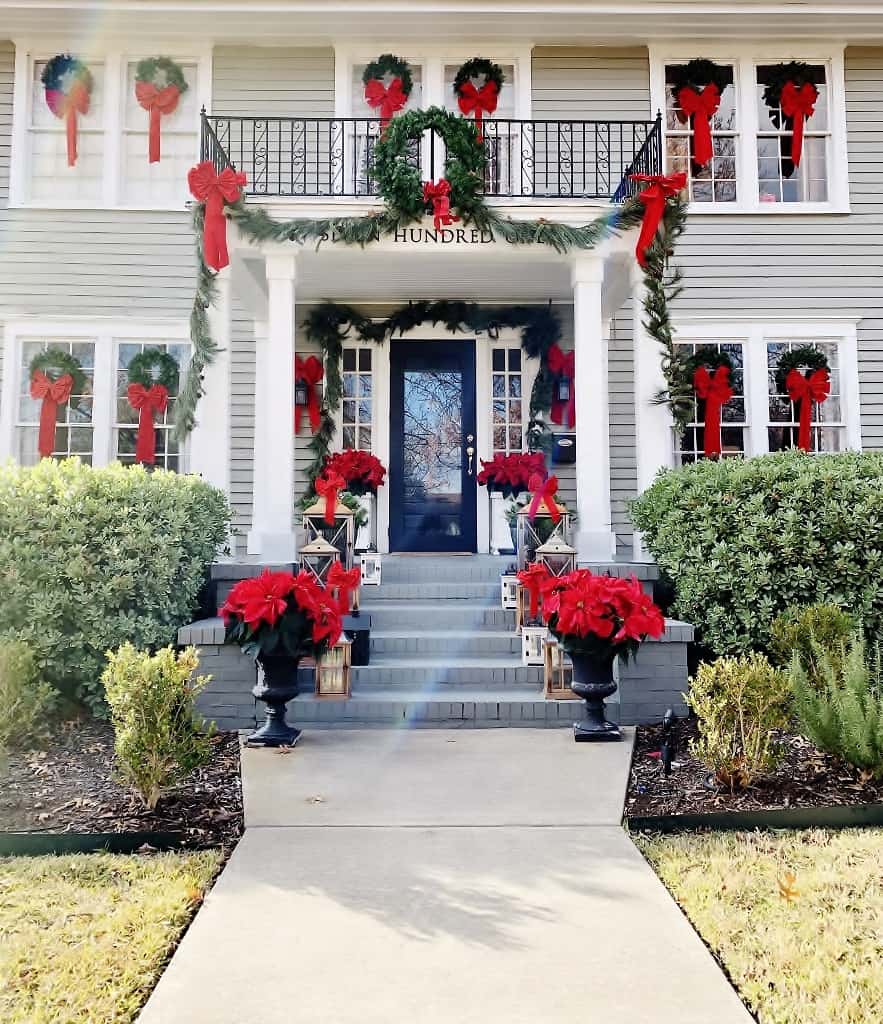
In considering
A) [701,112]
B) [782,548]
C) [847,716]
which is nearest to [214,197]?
[782,548]

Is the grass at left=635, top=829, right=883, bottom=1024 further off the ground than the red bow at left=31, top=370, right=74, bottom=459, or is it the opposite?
the red bow at left=31, top=370, right=74, bottom=459

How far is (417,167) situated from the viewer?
666 cm

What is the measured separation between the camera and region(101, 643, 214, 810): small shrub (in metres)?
3.43

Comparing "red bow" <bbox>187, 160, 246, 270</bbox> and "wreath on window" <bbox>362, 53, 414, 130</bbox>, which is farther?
"wreath on window" <bbox>362, 53, 414, 130</bbox>

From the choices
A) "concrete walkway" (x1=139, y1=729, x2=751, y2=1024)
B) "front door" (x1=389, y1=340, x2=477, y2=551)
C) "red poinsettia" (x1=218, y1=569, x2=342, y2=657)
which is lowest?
"concrete walkway" (x1=139, y1=729, x2=751, y2=1024)

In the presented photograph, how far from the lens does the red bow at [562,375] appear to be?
8.94 m

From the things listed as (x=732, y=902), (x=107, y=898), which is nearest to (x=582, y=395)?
(x=732, y=902)

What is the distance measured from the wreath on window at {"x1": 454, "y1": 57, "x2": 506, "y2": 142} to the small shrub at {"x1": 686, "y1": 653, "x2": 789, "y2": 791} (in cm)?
726

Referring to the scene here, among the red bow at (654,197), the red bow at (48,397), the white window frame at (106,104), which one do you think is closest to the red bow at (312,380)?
the white window frame at (106,104)

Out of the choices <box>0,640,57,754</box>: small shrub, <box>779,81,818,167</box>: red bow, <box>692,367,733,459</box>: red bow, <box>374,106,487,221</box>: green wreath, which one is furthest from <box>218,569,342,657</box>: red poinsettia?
<box>779,81,818,167</box>: red bow

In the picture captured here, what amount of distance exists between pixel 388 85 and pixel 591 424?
481cm

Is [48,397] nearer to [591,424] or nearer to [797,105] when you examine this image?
[591,424]

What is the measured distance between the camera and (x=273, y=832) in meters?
3.31

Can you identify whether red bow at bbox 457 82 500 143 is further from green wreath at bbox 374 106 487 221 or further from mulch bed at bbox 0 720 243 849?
mulch bed at bbox 0 720 243 849
